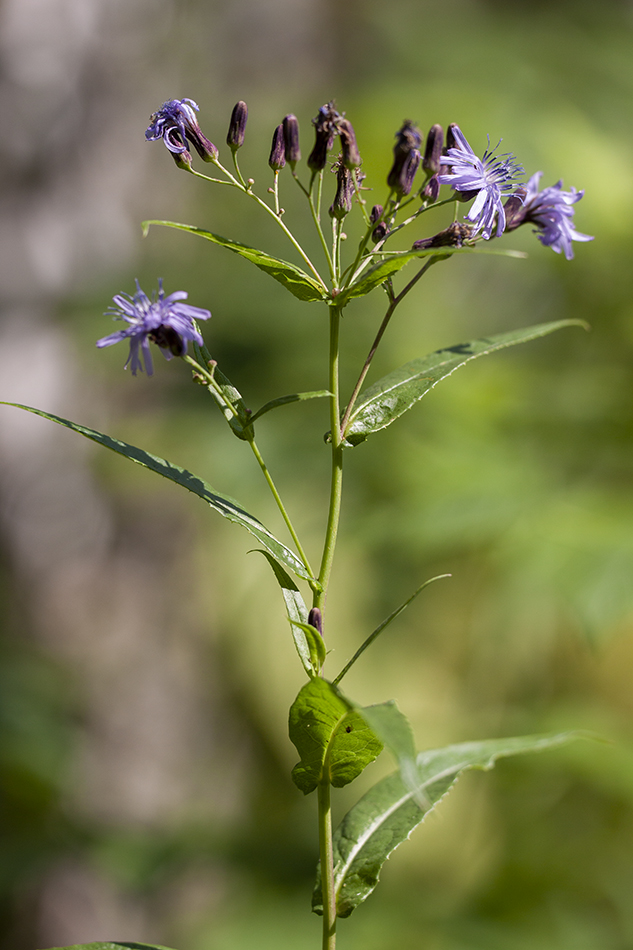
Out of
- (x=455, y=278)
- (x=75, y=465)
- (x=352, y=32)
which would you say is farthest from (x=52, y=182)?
(x=352, y=32)

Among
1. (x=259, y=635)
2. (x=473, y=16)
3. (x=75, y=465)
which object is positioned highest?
(x=473, y=16)

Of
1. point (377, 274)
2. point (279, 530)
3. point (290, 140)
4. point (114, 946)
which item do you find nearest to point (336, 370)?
point (377, 274)

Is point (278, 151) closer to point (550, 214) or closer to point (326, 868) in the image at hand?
point (550, 214)

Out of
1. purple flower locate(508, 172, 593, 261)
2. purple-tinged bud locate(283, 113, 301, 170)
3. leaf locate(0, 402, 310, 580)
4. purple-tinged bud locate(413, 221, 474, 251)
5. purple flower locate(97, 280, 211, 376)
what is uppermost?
purple-tinged bud locate(283, 113, 301, 170)

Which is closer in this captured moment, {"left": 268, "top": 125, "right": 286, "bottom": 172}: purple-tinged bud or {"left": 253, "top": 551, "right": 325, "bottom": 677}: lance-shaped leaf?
{"left": 253, "top": 551, "right": 325, "bottom": 677}: lance-shaped leaf

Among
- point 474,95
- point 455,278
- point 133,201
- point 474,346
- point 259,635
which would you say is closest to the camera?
point 474,346

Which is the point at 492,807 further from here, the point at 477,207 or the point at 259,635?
the point at 477,207

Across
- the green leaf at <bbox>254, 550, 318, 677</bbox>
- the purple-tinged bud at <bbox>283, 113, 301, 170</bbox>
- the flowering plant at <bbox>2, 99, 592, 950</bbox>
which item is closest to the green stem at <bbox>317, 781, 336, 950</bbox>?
the flowering plant at <bbox>2, 99, 592, 950</bbox>

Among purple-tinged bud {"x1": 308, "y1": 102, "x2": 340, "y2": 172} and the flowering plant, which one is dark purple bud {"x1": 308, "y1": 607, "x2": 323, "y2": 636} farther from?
purple-tinged bud {"x1": 308, "y1": 102, "x2": 340, "y2": 172}
